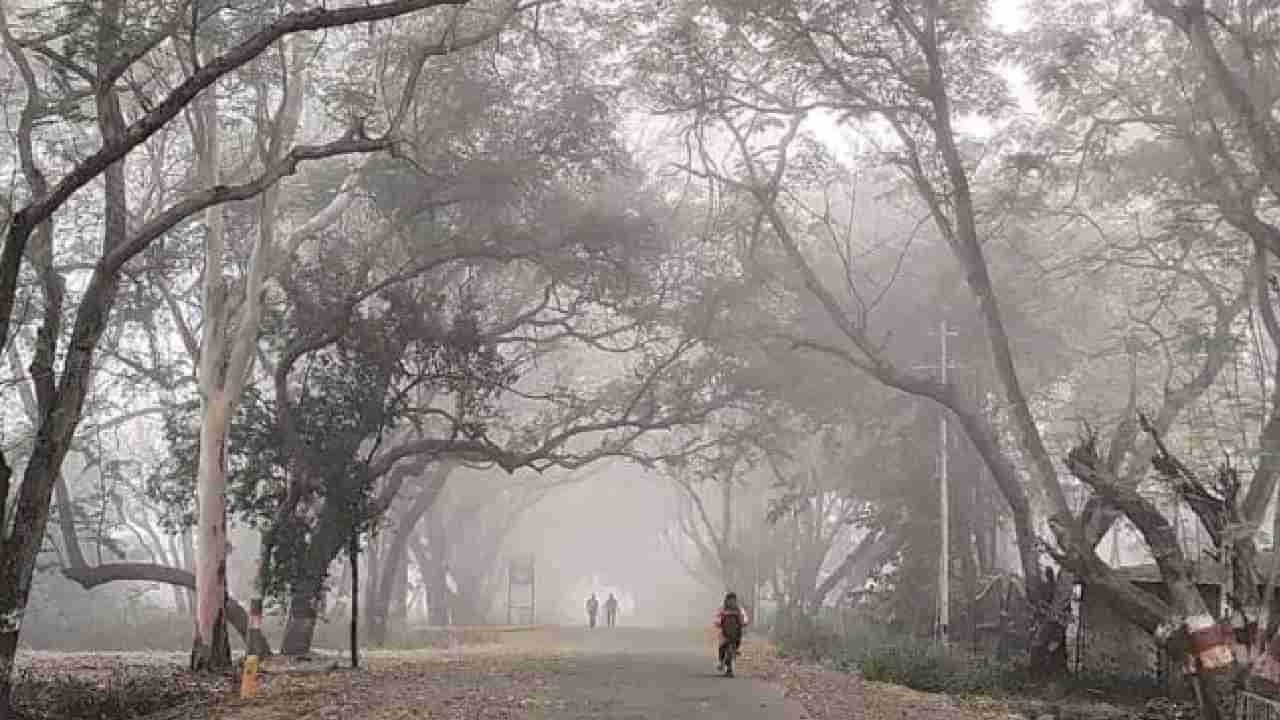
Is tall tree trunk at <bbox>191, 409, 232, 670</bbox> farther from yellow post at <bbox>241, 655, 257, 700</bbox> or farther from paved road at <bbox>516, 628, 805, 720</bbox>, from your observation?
paved road at <bbox>516, 628, 805, 720</bbox>

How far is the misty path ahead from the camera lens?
15.3 m

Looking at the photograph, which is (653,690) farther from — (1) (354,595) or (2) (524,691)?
(1) (354,595)

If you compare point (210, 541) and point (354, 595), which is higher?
point (210, 541)

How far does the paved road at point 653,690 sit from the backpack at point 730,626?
0.67 meters

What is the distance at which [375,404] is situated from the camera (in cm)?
2430

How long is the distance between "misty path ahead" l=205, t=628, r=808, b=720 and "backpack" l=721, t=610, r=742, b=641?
667 millimetres

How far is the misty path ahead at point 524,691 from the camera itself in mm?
15297

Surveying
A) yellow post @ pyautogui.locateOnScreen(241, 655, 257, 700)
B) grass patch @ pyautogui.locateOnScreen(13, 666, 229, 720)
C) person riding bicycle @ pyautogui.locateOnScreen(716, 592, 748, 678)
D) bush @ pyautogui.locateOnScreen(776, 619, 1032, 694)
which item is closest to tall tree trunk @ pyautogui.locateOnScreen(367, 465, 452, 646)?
bush @ pyautogui.locateOnScreen(776, 619, 1032, 694)

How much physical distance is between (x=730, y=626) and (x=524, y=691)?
460cm

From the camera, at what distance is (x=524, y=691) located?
18141 millimetres

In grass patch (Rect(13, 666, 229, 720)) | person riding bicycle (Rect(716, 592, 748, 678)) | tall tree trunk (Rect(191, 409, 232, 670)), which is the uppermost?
tall tree trunk (Rect(191, 409, 232, 670))

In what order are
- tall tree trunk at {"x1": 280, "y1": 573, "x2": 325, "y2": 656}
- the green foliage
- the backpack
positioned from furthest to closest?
tall tree trunk at {"x1": 280, "y1": 573, "x2": 325, "y2": 656}
the green foliage
the backpack

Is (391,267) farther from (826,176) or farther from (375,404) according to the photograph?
(826,176)

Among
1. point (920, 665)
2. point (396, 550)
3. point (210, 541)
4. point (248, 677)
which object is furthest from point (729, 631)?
point (396, 550)
